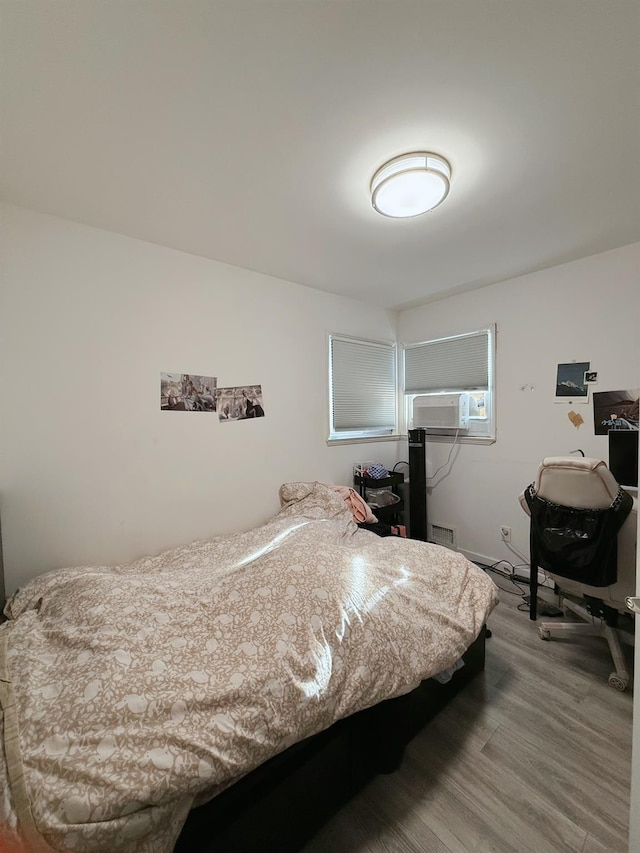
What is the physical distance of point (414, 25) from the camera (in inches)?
37.7

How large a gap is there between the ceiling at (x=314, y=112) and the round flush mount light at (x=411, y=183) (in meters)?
0.05

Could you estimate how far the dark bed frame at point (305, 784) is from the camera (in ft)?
2.96

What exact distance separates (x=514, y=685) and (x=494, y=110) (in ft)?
8.53

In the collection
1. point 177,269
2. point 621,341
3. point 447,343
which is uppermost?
point 177,269

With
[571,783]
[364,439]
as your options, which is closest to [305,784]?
[571,783]

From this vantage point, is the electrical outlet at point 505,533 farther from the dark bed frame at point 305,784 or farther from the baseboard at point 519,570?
the dark bed frame at point 305,784

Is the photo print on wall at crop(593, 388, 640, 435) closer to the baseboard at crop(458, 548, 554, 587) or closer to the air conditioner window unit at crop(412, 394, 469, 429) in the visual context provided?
the air conditioner window unit at crop(412, 394, 469, 429)

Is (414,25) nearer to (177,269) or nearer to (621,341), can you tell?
(177,269)

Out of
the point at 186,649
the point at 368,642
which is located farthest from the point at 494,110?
the point at 186,649

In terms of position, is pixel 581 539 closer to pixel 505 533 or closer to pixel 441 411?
pixel 505 533

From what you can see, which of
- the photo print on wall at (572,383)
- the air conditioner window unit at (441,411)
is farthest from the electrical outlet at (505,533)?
the photo print on wall at (572,383)

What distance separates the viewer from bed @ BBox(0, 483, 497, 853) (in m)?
0.77

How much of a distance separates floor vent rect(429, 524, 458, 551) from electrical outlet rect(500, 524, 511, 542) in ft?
1.49

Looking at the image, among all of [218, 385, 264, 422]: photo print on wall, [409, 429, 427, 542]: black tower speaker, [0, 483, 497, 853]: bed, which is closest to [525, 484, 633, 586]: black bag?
[0, 483, 497, 853]: bed
